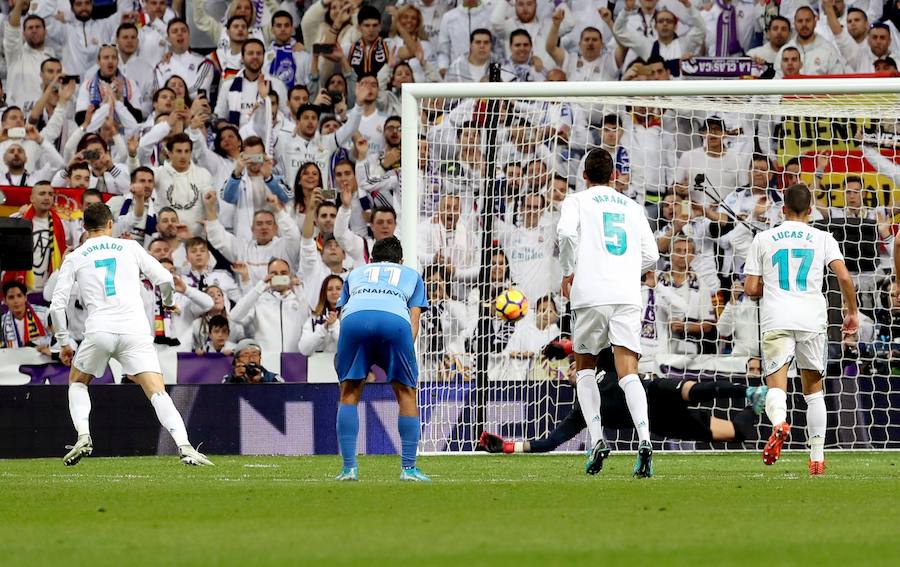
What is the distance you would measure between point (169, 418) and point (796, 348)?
4.63 m

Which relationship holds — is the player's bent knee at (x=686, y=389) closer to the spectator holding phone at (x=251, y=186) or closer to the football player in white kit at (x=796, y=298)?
the football player in white kit at (x=796, y=298)

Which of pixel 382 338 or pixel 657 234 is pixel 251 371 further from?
pixel 382 338

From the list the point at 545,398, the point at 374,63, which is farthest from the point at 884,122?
the point at 374,63

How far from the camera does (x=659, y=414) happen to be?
11.4 metres

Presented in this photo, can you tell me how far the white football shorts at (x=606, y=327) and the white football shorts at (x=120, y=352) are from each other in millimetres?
3489

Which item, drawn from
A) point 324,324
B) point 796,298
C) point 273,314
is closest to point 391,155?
point 273,314

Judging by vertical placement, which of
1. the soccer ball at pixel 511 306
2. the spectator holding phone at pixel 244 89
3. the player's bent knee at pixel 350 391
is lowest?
the player's bent knee at pixel 350 391

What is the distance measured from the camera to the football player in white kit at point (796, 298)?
9.35 meters

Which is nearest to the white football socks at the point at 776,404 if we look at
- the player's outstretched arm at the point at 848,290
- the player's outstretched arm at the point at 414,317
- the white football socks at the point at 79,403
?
the player's outstretched arm at the point at 848,290

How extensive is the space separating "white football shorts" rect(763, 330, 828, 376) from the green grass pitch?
75 cm

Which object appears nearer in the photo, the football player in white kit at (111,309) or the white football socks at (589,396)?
the white football socks at (589,396)

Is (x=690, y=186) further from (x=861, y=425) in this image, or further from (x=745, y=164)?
(x=861, y=425)

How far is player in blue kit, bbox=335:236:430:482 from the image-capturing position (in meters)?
8.42

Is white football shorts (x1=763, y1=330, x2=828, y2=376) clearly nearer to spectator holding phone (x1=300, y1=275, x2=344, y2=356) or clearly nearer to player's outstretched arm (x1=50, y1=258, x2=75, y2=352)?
player's outstretched arm (x1=50, y1=258, x2=75, y2=352)
